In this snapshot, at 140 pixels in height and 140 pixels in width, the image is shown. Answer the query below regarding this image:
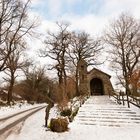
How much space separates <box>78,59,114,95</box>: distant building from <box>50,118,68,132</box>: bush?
2889 centimetres

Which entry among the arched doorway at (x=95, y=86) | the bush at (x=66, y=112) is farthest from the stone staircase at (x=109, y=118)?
the arched doorway at (x=95, y=86)

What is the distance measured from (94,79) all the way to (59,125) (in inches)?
1379

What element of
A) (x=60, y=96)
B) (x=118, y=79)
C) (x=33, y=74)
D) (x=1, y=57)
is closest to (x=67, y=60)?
(x=118, y=79)

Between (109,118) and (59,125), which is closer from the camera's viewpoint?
(59,125)

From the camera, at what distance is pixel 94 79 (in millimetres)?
47688

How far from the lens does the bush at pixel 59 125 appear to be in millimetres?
13031

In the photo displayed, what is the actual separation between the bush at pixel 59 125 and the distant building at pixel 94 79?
1137 inches

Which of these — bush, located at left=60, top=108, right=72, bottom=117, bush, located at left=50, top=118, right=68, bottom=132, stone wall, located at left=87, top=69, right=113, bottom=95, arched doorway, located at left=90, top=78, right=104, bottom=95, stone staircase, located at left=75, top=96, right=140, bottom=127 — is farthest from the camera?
arched doorway, located at left=90, top=78, right=104, bottom=95

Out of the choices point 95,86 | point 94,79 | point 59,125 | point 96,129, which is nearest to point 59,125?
point 59,125

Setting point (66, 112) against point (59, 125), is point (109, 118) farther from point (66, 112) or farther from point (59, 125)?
point (59, 125)

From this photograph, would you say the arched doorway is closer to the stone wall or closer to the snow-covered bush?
the stone wall

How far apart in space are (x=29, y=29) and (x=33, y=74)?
31.1 m

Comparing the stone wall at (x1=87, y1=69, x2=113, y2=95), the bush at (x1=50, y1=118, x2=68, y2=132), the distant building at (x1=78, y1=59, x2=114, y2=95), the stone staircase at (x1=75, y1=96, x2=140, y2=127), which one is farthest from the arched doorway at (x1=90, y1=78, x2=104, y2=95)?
the bush at (x1=50, y1=118, x2=68, y2=132)

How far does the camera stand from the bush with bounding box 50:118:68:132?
42.8 ft
